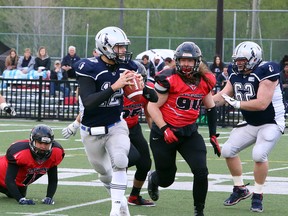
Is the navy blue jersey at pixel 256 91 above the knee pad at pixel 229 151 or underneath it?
above

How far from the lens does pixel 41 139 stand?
384 inches

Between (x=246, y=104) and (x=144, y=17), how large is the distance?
23649mm

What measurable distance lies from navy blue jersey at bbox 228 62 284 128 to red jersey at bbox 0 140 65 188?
2031 millimetres

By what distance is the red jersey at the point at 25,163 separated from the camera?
9.90 m

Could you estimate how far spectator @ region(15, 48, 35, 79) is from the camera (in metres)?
25.8

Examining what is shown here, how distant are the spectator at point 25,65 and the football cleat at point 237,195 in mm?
15962

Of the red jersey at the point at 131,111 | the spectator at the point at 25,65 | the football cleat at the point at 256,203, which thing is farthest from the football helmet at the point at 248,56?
the spectator at the point at 25,65

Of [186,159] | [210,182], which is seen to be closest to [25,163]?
[186,159]

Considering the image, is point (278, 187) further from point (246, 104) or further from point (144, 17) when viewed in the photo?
point (144, 17)

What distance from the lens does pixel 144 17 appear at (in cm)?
3353

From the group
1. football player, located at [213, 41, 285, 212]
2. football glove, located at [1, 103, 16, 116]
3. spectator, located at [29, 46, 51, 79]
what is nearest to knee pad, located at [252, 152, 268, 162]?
football player, located at [213, 41, 285, 212]

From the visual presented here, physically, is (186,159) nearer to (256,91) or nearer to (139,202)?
(139,202)

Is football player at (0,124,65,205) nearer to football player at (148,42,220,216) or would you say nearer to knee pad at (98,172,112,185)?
knee pad at (98,172,112,185)

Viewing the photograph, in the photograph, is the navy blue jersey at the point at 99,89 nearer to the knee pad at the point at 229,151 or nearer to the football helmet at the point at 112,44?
the football helmet at the point at 112,44
